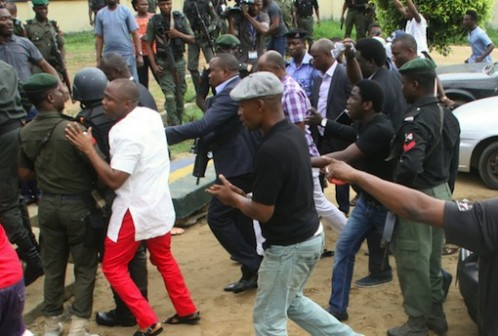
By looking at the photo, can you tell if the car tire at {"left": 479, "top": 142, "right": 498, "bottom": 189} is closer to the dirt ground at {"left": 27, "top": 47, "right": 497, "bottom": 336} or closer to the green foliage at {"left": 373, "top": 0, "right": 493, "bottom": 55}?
the dirt ground at {"left": 27, "top": 47, "right": 497, "bottom": 336}

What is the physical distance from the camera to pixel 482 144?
8.33 meters

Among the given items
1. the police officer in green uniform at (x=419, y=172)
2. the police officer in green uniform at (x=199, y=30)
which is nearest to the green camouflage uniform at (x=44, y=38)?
the police officer in green uniform at (x=199, y=30)

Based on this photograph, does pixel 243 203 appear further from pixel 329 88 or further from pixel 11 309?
pixel 329 88

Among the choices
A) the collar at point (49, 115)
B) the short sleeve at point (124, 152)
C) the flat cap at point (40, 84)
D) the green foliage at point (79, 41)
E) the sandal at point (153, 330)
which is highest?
the flat cap at point (40, 84)

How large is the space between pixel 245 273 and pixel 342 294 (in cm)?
98

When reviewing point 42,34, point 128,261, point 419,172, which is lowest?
point 128,261

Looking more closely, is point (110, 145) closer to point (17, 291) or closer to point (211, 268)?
point (17, 291)

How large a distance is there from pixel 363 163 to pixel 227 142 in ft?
3.74

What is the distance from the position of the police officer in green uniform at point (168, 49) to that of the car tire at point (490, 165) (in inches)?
175

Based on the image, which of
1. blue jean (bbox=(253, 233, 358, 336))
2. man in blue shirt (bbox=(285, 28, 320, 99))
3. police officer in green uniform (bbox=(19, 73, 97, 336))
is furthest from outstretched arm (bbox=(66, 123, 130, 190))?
man in blue shirt (bbox=(285, 28, 320, 99))

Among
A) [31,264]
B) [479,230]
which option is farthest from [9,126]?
[479,230]

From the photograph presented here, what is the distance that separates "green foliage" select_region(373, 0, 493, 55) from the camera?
12391 mm

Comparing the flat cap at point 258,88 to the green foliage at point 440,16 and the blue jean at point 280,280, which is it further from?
the green foliage at point 440,16

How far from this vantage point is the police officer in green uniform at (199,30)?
11.1 m
